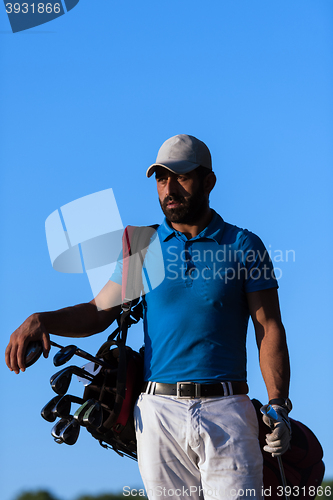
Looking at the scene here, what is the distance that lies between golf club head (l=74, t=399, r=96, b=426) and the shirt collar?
3.79 feet

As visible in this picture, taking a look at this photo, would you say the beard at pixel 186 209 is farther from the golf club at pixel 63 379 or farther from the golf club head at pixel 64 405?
the golf club head at pixel 64 405

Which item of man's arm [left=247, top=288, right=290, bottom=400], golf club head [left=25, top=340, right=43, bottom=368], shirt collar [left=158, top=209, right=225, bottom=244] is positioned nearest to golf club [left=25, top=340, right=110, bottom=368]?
golf club head [left=25, top=340, right=43, bottom=368]

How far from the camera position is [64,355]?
3.72 metres

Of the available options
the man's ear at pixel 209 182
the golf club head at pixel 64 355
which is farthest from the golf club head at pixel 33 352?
the man's ear at pixel 209 182

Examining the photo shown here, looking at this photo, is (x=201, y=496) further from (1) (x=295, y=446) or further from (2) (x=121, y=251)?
(2) (x=121, y=251)

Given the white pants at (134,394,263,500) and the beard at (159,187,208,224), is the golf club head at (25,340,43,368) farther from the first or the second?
the beard at (159,187,208,224)

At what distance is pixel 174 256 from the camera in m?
4.08

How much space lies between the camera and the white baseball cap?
4.15 m

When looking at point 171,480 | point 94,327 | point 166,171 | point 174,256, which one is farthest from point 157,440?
point 166,171

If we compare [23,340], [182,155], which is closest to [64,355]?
[23,340]

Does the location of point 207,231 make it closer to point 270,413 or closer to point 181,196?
point 181,196

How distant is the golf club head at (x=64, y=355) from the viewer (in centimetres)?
368

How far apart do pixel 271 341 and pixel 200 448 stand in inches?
30.1

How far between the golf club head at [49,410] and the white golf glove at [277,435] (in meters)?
1.22
